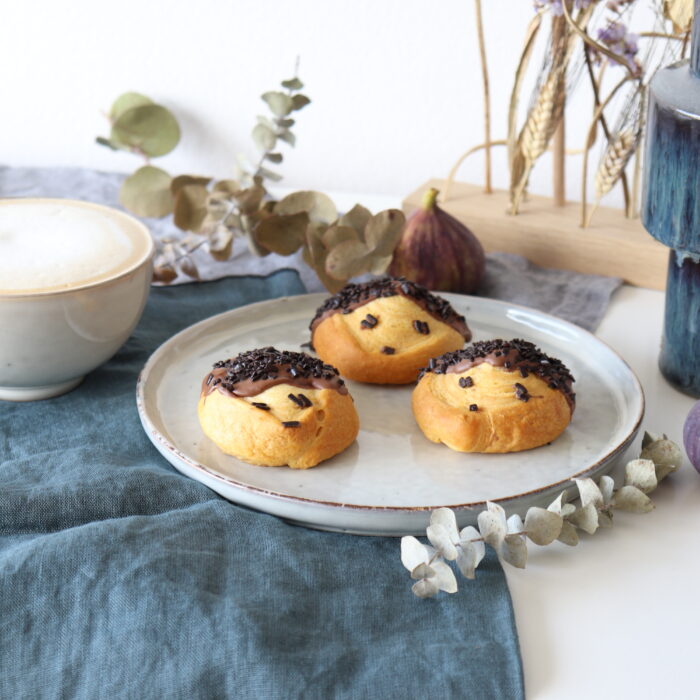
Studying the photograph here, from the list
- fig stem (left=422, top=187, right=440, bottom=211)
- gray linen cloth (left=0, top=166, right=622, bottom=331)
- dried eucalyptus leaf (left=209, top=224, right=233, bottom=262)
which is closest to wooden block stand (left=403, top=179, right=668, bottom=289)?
gray linen cloth (left=0, top=166, right=622, bottom=331)

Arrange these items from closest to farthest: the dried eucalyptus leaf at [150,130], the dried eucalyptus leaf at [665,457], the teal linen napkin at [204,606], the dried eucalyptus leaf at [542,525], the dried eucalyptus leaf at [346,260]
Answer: the teal linen napkin at [204,606] < the dried eucalyptus leaf at [542,525] < the dried eucalyptus leaf at [665,457] < the dried eucalyptus leaf at [346,260] < the dried eucalyptus leaf at [150,130]

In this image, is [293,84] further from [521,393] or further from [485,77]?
[521,393]

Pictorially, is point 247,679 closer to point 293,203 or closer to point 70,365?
point 70,365

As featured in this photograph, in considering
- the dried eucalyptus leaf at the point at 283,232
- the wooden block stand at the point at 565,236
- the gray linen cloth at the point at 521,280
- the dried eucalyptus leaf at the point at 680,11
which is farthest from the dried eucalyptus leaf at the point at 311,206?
the dried eucalyptus leaf at the point at 680,11

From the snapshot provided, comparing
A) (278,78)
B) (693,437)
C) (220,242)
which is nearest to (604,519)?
(693,437)

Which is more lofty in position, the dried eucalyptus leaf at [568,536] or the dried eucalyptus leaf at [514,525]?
the dried eucalyptus leaf at [514,525]

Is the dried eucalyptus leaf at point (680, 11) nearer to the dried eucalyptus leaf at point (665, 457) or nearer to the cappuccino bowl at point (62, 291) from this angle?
the dried eucalyptus leaf at point (665, 457)

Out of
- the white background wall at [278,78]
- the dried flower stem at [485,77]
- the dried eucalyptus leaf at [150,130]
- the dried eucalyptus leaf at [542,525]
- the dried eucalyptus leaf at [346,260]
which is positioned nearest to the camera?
the dried eucalyptus leaf at [542,525]

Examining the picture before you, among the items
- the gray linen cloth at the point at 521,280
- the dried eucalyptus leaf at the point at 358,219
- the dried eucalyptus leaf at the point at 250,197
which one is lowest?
the gray linen cloth at the point at 521,280
